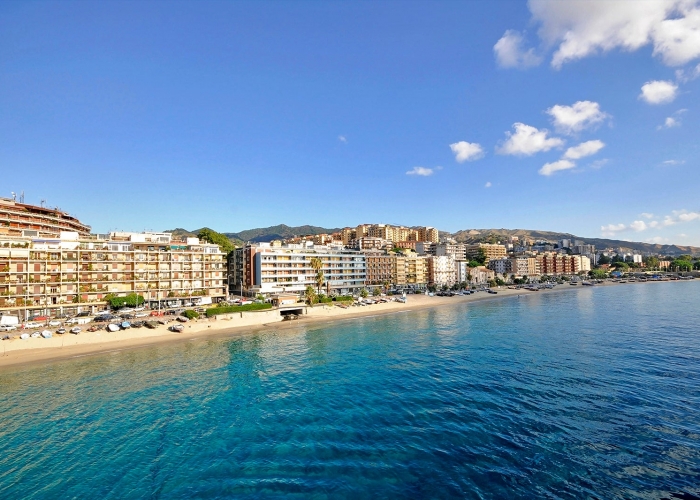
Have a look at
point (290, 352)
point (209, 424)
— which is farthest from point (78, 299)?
point (209, 424)

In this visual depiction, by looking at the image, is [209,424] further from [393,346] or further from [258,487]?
[393,346]

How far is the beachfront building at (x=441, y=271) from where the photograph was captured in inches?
6412

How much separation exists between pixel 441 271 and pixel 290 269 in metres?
82.5

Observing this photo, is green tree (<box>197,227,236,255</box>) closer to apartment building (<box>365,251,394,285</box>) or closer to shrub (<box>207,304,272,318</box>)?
shrub (<box>207,304,272,318</box>)

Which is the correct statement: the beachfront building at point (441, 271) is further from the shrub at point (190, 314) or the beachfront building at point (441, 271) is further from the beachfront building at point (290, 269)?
the shrub at point (190, 314)

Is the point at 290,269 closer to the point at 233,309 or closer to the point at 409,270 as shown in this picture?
the point at 233,309

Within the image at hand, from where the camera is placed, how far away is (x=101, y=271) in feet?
258

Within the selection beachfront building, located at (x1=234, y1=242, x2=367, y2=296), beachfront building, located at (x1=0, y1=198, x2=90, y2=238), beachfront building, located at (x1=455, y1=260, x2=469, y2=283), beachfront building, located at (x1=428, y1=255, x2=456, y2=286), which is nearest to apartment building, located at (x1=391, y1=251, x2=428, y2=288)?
beachfront building, located at (x1=428, y1=255, x2=456, y2=286)

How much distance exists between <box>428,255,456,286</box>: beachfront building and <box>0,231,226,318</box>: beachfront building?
96.2 meters

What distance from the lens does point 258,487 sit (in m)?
19.7

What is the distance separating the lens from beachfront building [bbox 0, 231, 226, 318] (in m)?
68.8

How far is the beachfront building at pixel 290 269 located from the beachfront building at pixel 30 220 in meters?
41.5

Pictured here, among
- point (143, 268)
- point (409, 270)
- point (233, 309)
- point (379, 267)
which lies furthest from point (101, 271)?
point (409, 270)

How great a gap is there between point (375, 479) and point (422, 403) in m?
11.6
